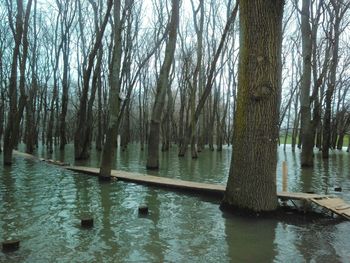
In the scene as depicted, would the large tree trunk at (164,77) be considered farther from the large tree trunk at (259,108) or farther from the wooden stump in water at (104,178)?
the large tree trunk at (259,108)

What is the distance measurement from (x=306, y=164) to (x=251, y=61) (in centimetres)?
1078

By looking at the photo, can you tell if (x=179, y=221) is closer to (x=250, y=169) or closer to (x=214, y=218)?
(x=214, y=218)

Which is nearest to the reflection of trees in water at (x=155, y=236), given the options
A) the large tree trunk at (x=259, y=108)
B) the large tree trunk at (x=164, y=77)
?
the large tree trunk at (x=259, y=108)

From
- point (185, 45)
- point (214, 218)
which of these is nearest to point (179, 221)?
point (214, 218)

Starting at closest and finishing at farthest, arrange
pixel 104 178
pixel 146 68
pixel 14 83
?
pixel 104 178 → pixel 14 83 → pixel 146 68

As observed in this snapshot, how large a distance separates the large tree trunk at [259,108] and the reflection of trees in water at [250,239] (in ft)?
1.27

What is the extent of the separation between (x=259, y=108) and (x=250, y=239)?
2.26m

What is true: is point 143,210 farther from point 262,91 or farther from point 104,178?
point 104,178

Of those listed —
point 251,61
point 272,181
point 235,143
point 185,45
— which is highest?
point 185,45

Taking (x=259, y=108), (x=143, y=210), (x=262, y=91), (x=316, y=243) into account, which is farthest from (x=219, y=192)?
(x=316, y=243)

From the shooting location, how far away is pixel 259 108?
6.81 m

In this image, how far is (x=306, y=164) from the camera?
652 inches

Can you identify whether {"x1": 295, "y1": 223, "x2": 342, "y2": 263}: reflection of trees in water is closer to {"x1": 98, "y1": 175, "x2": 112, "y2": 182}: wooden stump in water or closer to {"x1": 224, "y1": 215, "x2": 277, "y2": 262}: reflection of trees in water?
{"x1": 224, "y1": 215, "x2": 277, "y2": 262}: reflection of trees in water

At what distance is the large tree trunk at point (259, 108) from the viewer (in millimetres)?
6758
